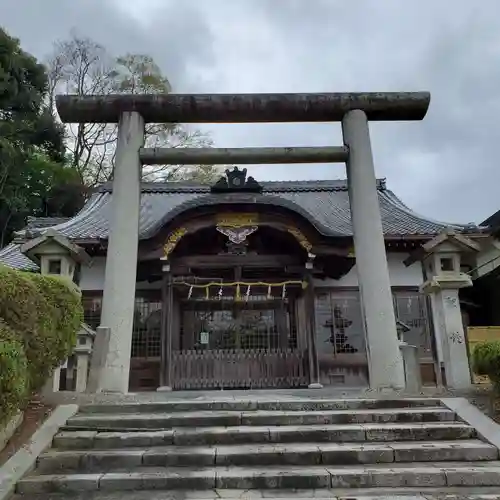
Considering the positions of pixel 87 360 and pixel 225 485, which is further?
pixel 87 360

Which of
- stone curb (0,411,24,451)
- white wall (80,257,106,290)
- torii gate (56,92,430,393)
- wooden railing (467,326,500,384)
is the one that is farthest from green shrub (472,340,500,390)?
white wall (80,257,106,290)

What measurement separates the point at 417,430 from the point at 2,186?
884 inches

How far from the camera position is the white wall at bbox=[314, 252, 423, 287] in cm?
1228

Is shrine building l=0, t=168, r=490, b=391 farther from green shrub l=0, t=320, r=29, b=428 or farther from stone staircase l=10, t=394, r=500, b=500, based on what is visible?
green shrub l=0, t=320, r=29, b=428

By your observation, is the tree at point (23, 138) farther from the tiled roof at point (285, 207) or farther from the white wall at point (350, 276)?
the white wall at point (350, 276)

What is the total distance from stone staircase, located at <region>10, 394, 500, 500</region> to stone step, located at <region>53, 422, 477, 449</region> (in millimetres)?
10

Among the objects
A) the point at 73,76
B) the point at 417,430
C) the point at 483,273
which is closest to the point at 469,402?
the point at 417,430

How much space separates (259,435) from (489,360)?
9.58 ft

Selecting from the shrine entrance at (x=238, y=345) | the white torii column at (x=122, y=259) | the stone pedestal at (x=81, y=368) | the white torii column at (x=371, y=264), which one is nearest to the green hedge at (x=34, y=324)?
the white torii column at (x=122, y=259)

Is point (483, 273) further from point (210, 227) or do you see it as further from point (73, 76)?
point (73, 76)

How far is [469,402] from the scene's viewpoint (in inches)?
229

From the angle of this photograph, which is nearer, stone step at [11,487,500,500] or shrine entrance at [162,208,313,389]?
stone step at [11,487,500,500]

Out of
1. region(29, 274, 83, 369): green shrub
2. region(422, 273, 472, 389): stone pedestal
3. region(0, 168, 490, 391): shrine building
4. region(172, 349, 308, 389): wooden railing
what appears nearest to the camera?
region(29, 274, 83, 369): green shrub

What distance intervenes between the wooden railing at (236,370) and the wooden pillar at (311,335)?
20 centimetres
